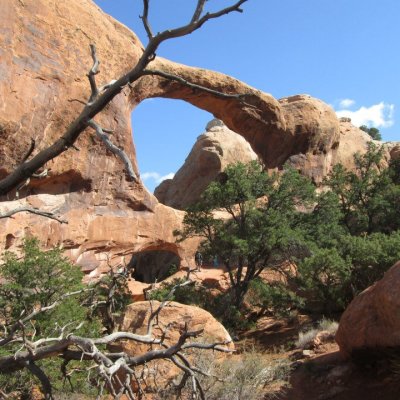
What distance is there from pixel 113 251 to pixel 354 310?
37.0ft

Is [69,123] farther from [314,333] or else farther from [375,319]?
[375,319]

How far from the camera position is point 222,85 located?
2295 cm

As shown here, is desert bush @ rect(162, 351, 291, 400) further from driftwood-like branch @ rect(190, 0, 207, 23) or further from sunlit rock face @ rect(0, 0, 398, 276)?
sunlit rock face @ rect(0, 0, 398, 276)

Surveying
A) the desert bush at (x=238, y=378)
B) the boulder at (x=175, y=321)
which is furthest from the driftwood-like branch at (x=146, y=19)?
the boulder at (x=175, y=321)

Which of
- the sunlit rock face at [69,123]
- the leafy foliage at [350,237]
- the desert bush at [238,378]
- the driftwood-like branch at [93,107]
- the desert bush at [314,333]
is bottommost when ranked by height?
the desert bush at [314,333]

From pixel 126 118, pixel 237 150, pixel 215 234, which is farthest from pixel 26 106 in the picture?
pixel 237 150

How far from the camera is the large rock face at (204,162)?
30.6 metres

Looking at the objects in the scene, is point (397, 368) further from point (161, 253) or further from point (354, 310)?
point (161, 253)

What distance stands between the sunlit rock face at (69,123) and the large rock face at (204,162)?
29.5 ft

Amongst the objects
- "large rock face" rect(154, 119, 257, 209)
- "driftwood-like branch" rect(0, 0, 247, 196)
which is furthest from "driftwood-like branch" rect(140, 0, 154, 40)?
"large rock face" rect(154, 119, 257, 209)

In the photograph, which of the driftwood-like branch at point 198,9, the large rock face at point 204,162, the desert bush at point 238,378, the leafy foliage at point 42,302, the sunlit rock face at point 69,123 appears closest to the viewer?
the driftwood-like branch at point 198,9

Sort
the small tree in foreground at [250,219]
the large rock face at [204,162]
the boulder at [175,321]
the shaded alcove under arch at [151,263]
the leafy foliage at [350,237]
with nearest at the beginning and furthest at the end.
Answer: the boulder at [175,321] → the leafy foliage at [350,237] → the small tree in foreground at [250,219] → the shaded alcove under arch at [151,263] → the large rock face at [204,162]

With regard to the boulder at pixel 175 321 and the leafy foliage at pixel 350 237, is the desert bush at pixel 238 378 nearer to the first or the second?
the boulder at pixel 175 321

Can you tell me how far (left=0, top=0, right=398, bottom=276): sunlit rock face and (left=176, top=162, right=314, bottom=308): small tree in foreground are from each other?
2556 millimetres
